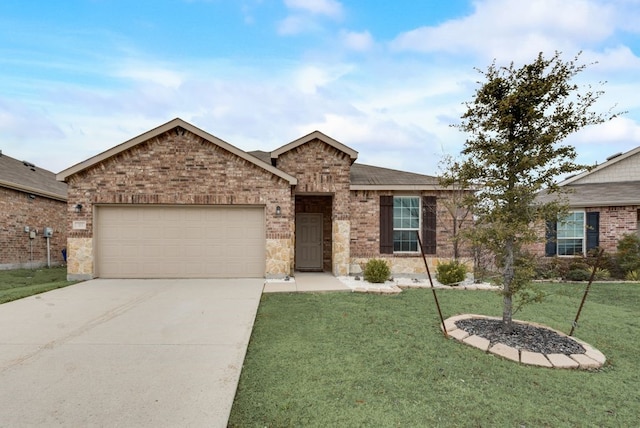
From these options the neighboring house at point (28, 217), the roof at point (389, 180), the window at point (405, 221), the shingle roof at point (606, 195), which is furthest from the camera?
the neighboring house at point (28, 217)

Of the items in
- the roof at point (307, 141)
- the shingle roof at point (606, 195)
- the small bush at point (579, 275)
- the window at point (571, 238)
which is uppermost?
the roof at point (307, 141)

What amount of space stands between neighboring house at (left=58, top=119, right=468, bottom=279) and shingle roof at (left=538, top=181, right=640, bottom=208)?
26.1 ft

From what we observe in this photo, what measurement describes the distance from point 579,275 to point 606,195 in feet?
13.8

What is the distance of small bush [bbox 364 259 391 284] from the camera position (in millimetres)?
9453

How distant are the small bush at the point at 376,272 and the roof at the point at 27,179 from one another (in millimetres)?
13850

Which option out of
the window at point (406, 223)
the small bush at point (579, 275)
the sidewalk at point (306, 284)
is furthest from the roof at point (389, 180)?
the small bush at point (579, 275)

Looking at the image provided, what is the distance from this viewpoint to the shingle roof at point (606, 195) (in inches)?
461

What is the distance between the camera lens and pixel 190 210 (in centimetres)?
978

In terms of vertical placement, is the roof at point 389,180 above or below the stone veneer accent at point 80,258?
above

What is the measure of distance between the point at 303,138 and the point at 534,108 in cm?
701

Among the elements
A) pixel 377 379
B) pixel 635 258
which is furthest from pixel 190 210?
pixel 635 258

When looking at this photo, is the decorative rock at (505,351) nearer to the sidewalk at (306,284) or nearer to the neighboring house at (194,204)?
the sidewalk at (306,284)

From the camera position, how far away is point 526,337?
4.59 meters

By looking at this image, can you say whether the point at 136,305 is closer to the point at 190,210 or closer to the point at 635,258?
the point at 190,210
